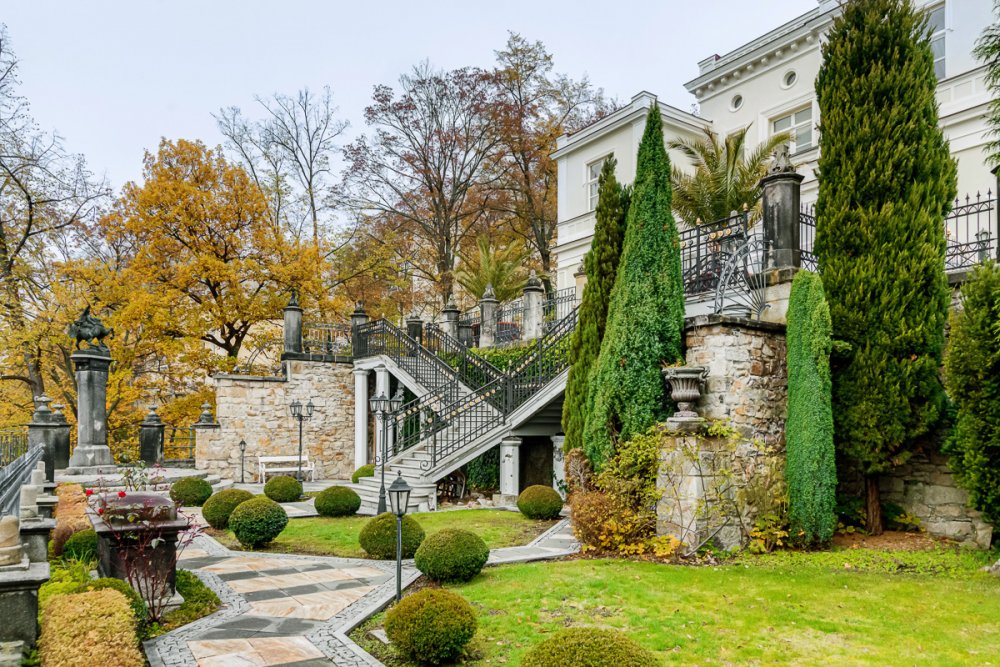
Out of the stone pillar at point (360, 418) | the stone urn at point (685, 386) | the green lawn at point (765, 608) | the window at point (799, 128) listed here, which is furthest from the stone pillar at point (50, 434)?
the window at point (799, 128)

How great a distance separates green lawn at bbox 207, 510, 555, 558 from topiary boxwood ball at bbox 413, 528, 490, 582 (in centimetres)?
208

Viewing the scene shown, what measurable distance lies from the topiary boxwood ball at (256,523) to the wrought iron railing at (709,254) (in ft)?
24.1

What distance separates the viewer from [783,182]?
9430mm

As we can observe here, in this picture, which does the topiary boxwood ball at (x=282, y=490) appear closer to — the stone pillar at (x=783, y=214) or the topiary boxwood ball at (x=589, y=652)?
the stone pillar at (x=783, y=214)

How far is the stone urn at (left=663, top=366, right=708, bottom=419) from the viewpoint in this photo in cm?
819

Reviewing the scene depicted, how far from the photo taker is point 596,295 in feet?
33.4

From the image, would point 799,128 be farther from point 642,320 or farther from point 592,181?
point 642,320

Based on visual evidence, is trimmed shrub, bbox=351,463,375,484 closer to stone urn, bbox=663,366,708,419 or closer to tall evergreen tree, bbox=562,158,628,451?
tall evergreen tree, bbox=562,158,628,451

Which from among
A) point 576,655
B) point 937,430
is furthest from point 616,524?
point 576,655

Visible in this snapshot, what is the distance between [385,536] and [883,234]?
7440 millimetres

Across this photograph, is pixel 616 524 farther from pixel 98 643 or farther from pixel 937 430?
pixel 98 643

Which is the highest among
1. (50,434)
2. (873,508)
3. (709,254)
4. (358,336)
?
(709,254)

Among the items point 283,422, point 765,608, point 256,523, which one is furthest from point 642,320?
point 283,422

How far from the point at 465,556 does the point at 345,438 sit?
45.2 feet
